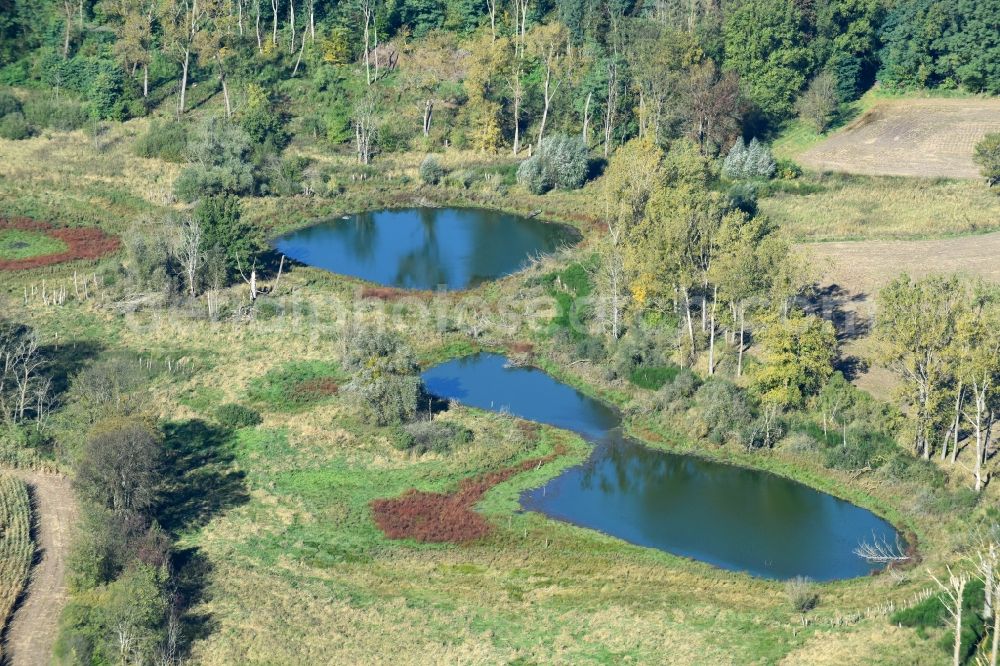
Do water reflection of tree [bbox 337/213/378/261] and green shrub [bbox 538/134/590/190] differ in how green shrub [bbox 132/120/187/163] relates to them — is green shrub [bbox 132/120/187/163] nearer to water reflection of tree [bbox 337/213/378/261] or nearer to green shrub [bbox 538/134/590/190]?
water reflection of tree [bbox 337/213/378/261]

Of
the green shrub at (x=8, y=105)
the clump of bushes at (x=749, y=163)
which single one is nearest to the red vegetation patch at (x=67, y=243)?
the green shrub at (x=8, y=105)

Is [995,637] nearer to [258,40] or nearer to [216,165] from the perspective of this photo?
[216,165]

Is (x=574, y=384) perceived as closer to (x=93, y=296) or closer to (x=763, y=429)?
(x=763, y=429)

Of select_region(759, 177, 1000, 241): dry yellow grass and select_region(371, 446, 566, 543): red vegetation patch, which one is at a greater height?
select_region(759, 177, 1000, 241): dry yellow grass

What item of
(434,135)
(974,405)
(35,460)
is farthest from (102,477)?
(434,135)

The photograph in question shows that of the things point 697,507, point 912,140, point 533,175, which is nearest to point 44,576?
point 697,507

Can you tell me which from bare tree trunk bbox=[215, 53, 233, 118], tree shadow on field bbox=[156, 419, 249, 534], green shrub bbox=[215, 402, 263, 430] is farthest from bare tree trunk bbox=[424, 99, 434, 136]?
tree shadow on field bbox=[156, 419, 249, 534]
